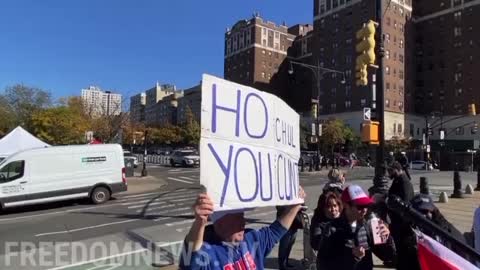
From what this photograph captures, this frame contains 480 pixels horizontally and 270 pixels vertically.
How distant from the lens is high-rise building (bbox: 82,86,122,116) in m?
62.5

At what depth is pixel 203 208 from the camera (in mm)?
2582

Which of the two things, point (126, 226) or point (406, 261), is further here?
point (126, 226)

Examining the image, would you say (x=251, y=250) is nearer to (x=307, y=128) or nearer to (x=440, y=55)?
(x=307, y=128)

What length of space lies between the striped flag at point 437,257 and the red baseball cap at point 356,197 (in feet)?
2.12

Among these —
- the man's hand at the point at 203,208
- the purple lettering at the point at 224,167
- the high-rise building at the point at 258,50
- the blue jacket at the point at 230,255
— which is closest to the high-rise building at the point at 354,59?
the high-rise building at the point at 258,50

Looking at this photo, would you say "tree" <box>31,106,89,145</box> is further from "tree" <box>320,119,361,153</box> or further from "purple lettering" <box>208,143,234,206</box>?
"purple lettering" <box>208,143,234,206</box>

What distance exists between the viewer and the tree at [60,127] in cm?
4819

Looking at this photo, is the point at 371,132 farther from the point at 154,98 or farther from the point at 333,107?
the point at 154,98

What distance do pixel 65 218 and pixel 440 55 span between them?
89.2 metres

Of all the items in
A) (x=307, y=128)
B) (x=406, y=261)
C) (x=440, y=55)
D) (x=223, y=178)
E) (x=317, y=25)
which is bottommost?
(x=406, y=261)

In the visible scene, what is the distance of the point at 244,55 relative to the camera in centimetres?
12419

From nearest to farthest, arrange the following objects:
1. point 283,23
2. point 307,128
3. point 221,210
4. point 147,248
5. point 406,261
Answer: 1. point 221,210
2. point 406,261
3. point 147,248
4. point 307,128
5. point 283,23

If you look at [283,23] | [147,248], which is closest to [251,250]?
[147,248]

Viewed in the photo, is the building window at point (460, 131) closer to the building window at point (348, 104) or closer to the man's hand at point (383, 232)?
the building window at point (348, 104)
